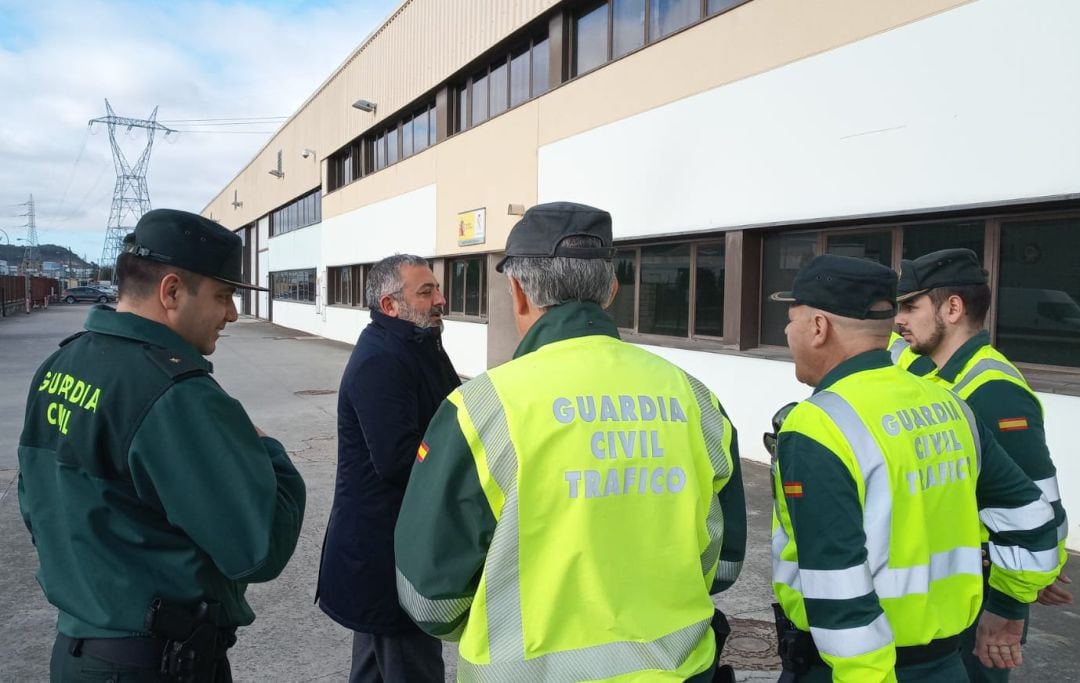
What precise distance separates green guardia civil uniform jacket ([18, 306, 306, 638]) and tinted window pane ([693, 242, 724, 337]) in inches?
301

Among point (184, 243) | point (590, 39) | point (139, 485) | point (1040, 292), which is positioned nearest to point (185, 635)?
point (139, 485)

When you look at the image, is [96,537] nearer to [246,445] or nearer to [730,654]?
[246,445]

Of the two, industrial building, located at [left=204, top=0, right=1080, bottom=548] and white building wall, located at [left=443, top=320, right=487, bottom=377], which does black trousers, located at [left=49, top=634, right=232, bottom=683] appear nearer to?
industrial building, located at [left=204, top=0, right=1080, bottom=548]

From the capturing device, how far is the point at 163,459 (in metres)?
1.80

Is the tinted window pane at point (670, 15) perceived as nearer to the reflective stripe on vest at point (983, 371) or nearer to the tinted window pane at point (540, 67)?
the tinted window pane at point (540, 67)

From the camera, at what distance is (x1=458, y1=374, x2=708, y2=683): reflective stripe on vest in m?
1.51

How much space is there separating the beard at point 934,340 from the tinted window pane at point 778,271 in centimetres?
521

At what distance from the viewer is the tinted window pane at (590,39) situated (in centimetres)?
1134

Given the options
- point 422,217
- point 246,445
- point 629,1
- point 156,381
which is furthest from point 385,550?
point 422,217

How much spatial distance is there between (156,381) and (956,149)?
6.49 m

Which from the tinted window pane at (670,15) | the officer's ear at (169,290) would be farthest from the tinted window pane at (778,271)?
the officer's ear at (169,290)

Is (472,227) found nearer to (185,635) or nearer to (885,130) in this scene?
(885,130)

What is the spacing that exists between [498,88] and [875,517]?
1428 cm

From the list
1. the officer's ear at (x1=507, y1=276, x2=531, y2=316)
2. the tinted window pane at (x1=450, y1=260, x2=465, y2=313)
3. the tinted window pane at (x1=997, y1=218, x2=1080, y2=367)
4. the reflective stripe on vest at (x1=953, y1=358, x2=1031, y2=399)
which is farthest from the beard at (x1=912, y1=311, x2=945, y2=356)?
the tinted window pane at (x1=450, y1=260, x2=465, y2=313)
